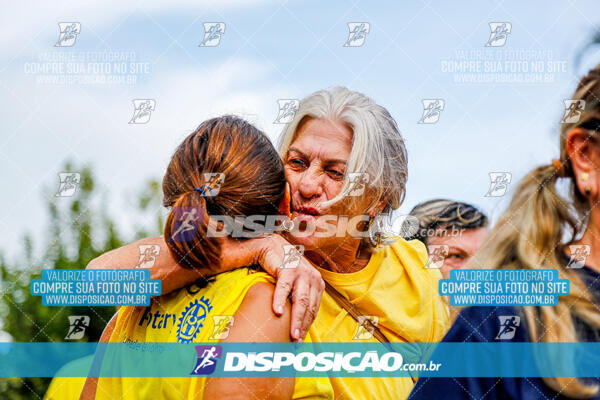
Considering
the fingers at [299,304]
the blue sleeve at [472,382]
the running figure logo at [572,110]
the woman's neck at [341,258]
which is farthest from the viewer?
the woman's neck at [341,258]

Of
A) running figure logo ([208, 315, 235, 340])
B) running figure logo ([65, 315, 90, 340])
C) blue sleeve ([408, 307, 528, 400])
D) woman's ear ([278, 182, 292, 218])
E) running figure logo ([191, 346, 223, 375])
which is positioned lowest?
running figure logo ([65, 315, 90, 340])

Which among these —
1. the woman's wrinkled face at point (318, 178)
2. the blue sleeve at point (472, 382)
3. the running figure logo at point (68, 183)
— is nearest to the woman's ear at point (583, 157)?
the blue sleeve at point (472, 382)

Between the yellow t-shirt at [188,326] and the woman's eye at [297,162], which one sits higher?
the woman's eye at [297,162]

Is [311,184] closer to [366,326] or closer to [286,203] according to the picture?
[286,203]

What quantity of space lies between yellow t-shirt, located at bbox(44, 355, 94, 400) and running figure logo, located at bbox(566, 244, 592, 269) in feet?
6.57

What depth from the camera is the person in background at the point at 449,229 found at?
8.39ft

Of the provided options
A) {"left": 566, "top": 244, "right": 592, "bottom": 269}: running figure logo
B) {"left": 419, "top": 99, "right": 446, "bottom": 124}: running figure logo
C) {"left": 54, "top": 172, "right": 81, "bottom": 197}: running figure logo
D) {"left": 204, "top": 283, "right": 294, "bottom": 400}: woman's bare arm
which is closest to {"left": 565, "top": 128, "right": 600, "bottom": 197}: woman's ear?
{"left": 566, "top": 244, "right": 592, "bottom": 269}: running figure logo

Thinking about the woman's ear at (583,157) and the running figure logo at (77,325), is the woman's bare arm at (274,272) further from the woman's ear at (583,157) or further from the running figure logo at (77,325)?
the woman's ear at (583,157)

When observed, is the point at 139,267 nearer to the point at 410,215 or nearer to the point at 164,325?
the point at 164,325

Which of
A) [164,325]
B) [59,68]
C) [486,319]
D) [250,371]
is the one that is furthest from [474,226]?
[59,68]

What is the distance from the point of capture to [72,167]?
2.58m

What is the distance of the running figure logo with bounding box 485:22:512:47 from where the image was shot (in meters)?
2.59

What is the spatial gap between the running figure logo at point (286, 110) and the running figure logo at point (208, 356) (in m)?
0.97

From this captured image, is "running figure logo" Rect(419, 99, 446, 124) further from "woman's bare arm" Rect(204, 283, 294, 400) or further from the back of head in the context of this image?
"woman's bare arm" Rect(204, 283, 294, 400)
